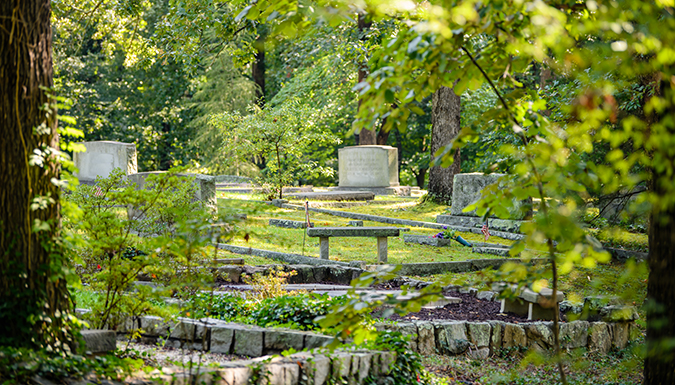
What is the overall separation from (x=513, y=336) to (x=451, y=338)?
869 millimetres

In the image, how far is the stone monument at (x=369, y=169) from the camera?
77.1 ft

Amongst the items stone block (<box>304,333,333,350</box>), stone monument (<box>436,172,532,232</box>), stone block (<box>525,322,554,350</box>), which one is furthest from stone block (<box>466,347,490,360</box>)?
stone monument (<box>436,172,532,232</box>)

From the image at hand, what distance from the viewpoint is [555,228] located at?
2535 mm

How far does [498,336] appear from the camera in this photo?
23.7ft

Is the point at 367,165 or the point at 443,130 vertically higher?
the point at 443,130

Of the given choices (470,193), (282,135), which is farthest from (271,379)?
(282,135)

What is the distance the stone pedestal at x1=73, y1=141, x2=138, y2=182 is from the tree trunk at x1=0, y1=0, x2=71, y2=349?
643 inches

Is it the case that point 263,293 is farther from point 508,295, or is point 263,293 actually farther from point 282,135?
point 282,135

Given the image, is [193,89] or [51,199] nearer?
[51,199]

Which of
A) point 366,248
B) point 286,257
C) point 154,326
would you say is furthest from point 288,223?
point 154,326

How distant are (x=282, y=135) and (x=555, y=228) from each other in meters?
18.0

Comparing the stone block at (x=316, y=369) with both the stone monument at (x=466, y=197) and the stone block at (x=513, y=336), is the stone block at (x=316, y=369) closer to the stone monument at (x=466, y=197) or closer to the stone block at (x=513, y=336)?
the stone block at (x=513, y=336)

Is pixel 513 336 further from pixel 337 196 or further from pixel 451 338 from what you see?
pixel 337 196

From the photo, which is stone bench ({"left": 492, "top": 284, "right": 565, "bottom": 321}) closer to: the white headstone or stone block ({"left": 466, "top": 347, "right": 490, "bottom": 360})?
stone block ({"left": 466, "top": 347, "right": 490, "bottom": 360})
